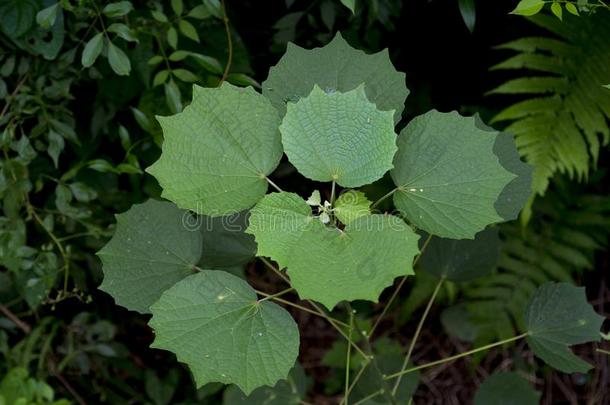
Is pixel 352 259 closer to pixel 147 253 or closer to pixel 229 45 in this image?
pixel 147 253

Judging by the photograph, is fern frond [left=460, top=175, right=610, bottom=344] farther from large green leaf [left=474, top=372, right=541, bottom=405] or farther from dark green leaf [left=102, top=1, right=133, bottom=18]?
dark green leaf [left=102, top=1, right=133, bottom=18]

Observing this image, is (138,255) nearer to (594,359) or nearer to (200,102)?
(200,102)

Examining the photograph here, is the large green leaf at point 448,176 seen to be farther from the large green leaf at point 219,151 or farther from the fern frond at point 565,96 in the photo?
the fern frond at point 565,96

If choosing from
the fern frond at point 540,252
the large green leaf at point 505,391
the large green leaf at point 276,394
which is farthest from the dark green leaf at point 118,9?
the fern frond at point 540,252

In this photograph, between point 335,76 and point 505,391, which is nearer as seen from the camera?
point 335,76

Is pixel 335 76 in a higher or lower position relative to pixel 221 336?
higher

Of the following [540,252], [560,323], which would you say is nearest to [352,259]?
[560,323]

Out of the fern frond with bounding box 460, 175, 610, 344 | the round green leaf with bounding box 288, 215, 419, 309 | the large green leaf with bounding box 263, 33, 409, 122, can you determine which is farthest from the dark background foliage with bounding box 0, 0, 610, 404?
the round green leaf with bounding box 288, 215, 419, 309

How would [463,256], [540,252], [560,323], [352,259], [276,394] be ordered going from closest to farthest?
[352,259]
[560,323]
[463,256]
[276,394]
[540,252]
